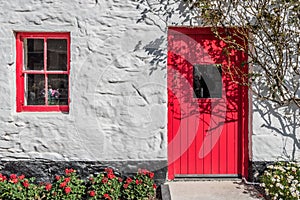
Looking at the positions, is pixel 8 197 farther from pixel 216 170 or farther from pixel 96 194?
pixel 216 170

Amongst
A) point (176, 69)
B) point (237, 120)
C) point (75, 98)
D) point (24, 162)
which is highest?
point (176, 69)

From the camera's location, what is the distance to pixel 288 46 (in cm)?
495

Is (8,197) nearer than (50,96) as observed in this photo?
Yes

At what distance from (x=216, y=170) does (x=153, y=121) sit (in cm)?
125

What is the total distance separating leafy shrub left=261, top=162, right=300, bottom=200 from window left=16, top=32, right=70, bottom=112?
2947 millimetres

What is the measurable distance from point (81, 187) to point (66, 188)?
0.78 feet

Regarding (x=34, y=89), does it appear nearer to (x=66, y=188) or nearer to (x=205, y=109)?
(x=66, y=188)

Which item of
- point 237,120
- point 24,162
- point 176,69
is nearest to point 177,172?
point 237,120

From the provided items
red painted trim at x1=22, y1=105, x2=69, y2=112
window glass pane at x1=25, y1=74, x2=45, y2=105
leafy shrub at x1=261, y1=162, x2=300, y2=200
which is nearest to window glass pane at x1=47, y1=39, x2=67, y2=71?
window glass pane at x1=25, y1=74, x2=45, y2=105

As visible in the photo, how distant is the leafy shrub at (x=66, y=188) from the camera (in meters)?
4.71

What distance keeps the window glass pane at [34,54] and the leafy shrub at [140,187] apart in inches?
81.6

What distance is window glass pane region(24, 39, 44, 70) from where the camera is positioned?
16.9 ft

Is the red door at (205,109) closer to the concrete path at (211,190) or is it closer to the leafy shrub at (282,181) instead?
the concrete path at (211,190)

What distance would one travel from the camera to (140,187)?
15.8 feet
